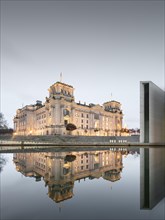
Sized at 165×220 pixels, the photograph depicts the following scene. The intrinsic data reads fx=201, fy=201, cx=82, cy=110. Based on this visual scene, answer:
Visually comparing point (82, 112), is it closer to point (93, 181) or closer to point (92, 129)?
point (92, 129)

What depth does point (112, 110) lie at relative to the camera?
127 m

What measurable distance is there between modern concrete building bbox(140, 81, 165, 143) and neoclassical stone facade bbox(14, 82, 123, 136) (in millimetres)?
33846

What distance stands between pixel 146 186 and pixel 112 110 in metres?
118

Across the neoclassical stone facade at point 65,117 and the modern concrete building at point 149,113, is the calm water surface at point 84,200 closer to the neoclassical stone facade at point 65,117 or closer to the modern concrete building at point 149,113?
the modern concrete building at point 149,113

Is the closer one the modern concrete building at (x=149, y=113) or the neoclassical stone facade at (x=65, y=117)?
the modern concrete building at (x=149, y=113)

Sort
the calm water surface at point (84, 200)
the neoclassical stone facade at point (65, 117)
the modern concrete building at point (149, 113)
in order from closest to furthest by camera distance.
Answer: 1. the calm water surface at point (84, 200)
2. the modern concrete building at point (149, 113)
3. the neoclassical stone facade at point (65, 117)

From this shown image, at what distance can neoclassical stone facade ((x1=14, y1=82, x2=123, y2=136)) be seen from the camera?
8462 centimetres

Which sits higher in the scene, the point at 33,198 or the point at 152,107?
the point at 152,107

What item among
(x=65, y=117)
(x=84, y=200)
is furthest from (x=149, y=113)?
(x=84, y=200)

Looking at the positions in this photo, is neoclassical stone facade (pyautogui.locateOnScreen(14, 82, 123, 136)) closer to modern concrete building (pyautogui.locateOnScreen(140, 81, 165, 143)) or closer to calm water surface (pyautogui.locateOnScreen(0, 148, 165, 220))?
modern concrete building (pyautogui.locateOnScreen(140, 81, 165, 143))

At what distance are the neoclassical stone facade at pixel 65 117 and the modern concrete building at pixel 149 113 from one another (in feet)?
111

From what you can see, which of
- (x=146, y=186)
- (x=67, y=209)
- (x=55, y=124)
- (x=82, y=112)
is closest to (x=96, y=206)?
(x=67, y=209)

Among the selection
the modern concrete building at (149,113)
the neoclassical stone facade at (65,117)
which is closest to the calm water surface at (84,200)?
the modern concrete building at (149,113)

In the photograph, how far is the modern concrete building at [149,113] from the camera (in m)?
61.9
